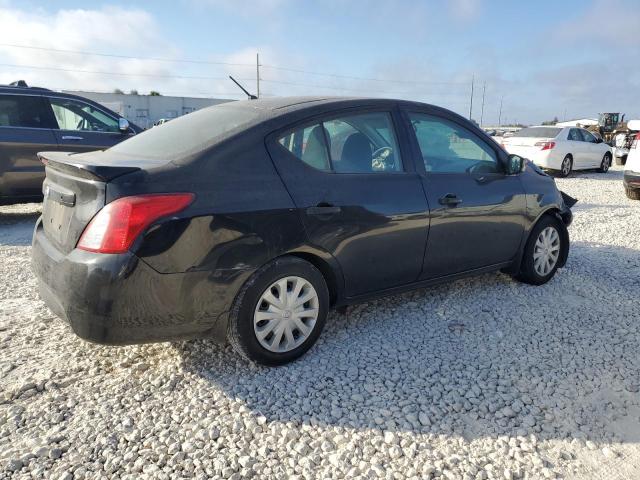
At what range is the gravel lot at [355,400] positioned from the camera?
2252 mm

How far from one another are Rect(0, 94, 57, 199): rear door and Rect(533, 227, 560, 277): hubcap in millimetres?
6336

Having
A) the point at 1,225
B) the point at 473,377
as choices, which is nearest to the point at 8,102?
the point at 1,225

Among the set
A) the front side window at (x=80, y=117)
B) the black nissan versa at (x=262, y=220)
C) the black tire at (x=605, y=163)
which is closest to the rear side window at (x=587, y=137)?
the black tire at (x=605, y=163)

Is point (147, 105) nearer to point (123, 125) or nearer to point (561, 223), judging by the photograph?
point (123, 125)

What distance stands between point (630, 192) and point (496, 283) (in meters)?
7.43

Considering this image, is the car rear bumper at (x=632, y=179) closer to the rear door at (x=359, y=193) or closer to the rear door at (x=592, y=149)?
the rear door at (x=592, y=149)

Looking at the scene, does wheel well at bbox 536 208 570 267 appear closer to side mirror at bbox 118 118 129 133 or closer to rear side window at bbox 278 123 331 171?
rear side window at bbox 278 123 331 171

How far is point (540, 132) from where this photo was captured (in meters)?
14.5

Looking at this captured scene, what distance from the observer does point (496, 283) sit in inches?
181

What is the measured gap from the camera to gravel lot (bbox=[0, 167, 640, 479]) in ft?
7.39

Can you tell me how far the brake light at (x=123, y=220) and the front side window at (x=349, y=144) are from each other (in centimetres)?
87

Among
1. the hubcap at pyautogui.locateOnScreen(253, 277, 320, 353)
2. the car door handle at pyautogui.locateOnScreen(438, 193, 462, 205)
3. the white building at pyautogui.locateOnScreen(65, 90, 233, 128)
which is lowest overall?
the hubcap at pyautogui.locateOnScreen(253, 277, 320, 353)

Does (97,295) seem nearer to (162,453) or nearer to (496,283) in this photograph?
(162,453)

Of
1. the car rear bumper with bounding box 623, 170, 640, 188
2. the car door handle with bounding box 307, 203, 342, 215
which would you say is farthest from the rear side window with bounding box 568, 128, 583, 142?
the car door handle with bounding box 307, 203, 342, 215
